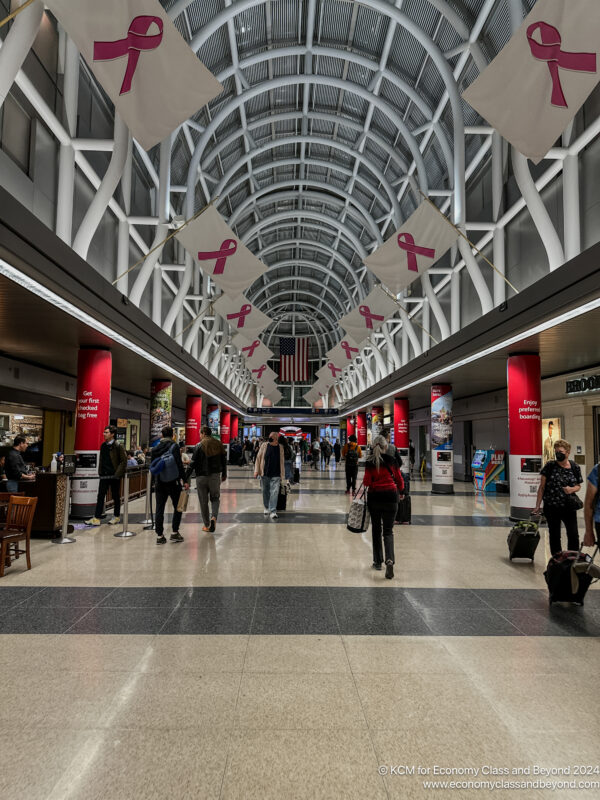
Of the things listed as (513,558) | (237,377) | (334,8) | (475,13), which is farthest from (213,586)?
(237,377)

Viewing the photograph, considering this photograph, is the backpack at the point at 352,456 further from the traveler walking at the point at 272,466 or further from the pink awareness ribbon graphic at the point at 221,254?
the pink awareness ribbon graphic at the point at 221,254

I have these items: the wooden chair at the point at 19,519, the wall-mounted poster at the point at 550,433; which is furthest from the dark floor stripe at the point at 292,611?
the wall-mounted poster at the point at 550,433

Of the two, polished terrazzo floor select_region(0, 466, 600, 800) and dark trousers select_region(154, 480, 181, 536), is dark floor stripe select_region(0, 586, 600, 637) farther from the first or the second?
dark trousers select_region(154, 480, 181, 536)

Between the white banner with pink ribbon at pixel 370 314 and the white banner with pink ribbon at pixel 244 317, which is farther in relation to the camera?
the white banner with pink ribbon at pixel 244 317

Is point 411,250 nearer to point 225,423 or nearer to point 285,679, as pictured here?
point 285,679

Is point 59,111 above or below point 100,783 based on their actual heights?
above

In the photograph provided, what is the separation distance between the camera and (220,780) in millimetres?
2395

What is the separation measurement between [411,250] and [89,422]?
8.16 meters

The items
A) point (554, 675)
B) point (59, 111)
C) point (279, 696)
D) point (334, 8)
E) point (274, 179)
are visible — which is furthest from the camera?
point (274, 179)

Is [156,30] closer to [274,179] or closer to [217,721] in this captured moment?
[217,721]

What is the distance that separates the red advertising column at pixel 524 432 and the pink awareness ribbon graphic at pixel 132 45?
32.0 ft

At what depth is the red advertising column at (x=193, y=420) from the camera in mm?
26031

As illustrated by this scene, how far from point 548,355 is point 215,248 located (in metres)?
8.60

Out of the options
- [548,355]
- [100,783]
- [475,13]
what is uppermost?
[475,13]
